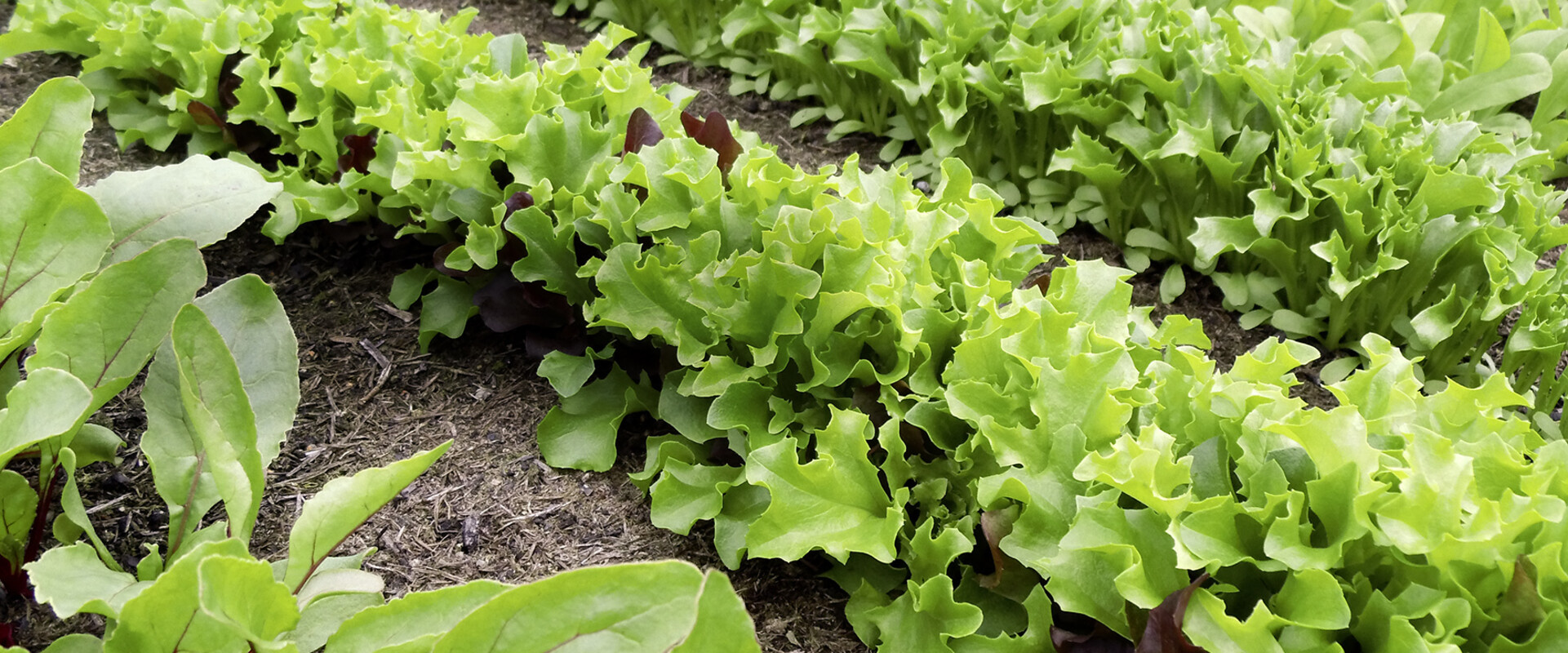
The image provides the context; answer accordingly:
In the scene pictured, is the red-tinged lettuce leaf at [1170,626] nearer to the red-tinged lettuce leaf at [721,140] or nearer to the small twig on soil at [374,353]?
the red-tinged lettuce leaf at [721,140]

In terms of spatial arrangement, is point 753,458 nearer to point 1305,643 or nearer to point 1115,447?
point 1115,447

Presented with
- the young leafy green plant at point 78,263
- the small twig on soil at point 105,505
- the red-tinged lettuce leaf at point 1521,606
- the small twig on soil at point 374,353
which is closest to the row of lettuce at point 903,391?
the red-tinged lettuce leaf at point 1521,606

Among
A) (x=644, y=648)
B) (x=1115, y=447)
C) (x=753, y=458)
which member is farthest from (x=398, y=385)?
(x=1115, y=447)

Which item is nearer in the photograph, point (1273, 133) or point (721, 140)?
point (721, 140)

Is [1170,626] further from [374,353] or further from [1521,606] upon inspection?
[374,353]

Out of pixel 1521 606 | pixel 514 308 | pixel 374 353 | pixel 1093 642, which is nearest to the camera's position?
pixel 1521 606

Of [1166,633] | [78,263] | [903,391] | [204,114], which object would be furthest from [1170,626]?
[204,114]

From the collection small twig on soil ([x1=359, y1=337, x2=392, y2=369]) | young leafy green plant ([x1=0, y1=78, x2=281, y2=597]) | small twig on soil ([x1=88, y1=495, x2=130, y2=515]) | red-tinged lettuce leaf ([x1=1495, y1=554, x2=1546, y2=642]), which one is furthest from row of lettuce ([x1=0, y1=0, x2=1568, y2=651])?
small twig on soil ([x1=88, y1=495, x2=130, y2=515])
